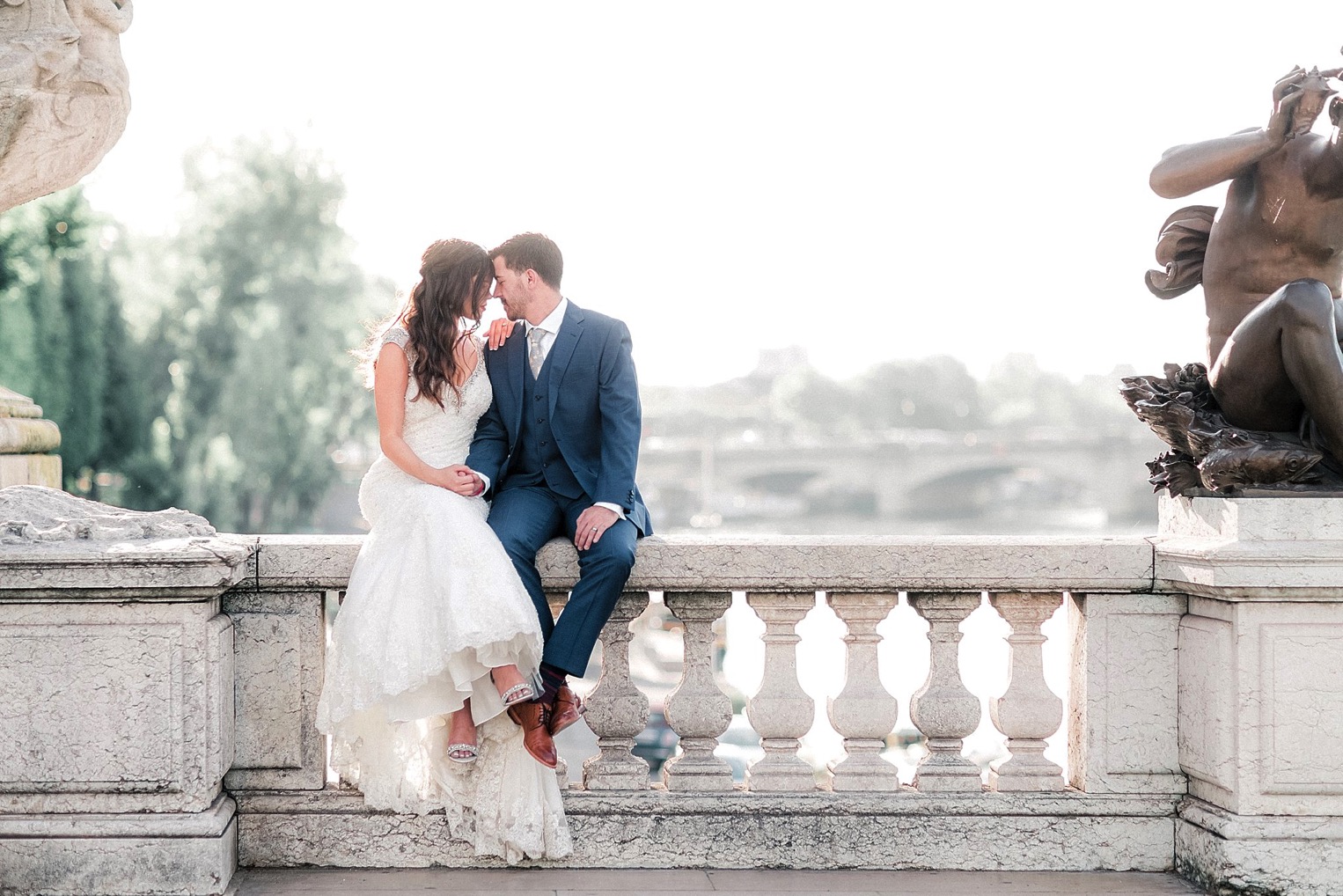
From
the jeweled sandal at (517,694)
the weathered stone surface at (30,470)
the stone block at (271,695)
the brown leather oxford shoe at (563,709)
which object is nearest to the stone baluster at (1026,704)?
the brown leather oxford shoe at (563,709)

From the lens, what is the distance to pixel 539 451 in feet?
13.4

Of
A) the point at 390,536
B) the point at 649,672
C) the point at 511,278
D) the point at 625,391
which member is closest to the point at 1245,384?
the point at 625,391

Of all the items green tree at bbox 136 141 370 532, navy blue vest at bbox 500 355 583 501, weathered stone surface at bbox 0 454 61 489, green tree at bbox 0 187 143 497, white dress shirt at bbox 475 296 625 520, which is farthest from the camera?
green tree at bbox 136 141 370 532

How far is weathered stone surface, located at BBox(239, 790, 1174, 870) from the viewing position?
383 cm

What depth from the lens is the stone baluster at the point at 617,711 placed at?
3910 millimetres

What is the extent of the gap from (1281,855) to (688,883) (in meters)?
1.74

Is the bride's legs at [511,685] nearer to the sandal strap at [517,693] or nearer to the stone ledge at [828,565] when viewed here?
the sandal strap at [517,693]

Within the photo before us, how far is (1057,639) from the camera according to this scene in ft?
62.3

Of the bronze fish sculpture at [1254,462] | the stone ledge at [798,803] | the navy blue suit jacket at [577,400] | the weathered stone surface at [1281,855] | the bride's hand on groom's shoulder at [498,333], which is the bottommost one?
the weathered stone surface at [1281,855]

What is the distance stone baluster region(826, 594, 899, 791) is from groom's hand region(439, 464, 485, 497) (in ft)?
3.87

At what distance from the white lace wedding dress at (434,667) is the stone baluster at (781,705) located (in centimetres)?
67

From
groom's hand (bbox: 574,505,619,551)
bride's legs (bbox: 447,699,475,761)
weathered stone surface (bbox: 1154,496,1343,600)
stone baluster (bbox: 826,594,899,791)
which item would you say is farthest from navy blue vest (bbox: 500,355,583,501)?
weathered stone surface (bbox: 1154,496,1343,600)

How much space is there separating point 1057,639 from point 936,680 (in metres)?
16.0

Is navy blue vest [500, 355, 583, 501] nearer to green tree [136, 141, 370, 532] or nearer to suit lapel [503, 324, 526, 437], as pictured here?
suit lapel [503, 324, 526, 437]
